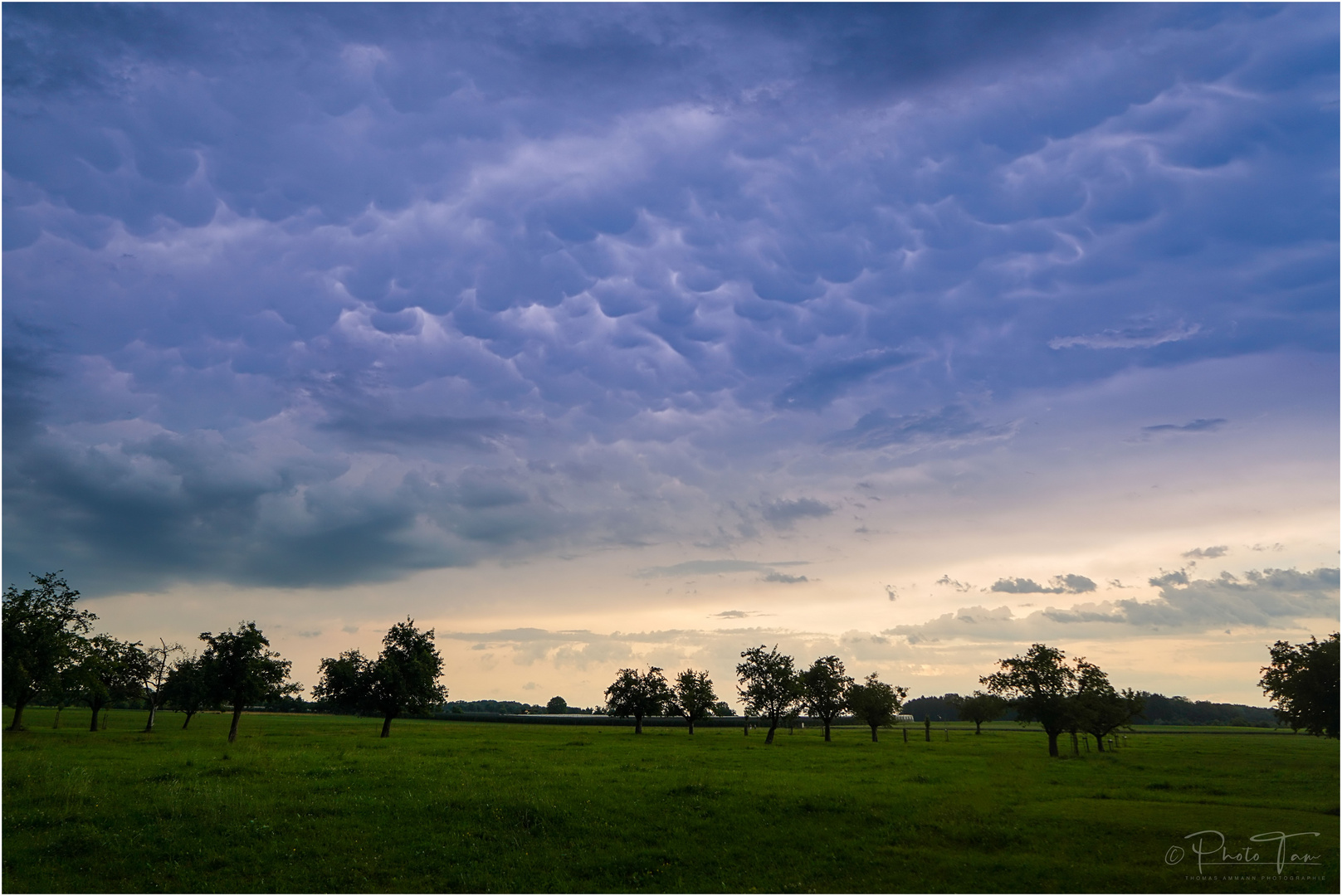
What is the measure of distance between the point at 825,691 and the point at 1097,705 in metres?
35.7

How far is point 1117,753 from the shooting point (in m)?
74.1

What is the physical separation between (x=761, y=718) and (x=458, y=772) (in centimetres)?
6114

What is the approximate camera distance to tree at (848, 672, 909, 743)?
10081 cm

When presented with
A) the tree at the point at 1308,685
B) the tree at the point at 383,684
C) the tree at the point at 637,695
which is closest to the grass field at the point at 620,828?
the tree at the point at 1308,685

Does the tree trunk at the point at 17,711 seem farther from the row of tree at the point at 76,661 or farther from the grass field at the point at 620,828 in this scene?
the grass field at the point at 620,828

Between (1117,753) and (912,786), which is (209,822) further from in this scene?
(1117,753)

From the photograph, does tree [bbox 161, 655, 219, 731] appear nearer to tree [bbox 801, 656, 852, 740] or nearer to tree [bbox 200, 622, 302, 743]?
tree [bbox 200, 622, 302, 743]

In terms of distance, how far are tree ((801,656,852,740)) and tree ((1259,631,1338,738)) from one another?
204 ft

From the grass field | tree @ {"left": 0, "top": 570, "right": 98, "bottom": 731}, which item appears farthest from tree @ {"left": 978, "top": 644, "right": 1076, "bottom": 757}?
tree @ {"left": 0, "top": 570, "right": 98, "bottom": 731}

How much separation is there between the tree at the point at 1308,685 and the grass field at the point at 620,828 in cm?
265

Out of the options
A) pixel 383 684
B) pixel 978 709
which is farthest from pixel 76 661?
pixel 978 709

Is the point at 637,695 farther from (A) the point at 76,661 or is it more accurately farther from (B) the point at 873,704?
(A) the point at 76,661

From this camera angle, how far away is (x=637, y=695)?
415 ft

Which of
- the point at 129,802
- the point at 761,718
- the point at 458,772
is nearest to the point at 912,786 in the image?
the point at 458,772
